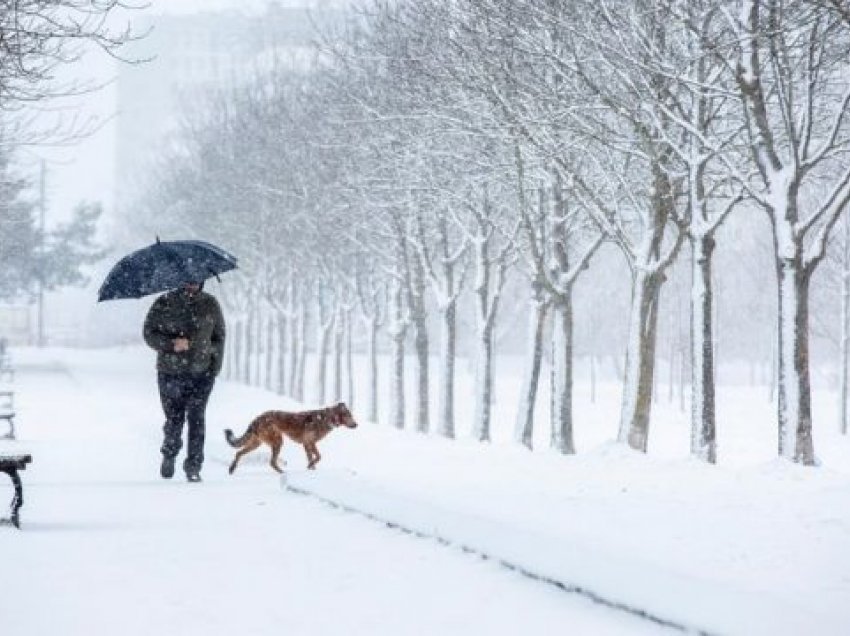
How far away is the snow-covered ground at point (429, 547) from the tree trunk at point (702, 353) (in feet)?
7.58

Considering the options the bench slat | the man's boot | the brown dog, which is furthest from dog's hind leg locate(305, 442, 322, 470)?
the bench slat

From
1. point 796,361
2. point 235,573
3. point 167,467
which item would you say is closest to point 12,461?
point 235,573

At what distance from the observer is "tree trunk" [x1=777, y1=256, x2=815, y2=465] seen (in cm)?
1411

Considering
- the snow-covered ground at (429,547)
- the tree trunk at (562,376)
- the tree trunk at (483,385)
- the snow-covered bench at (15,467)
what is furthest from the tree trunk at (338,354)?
the snow-covered bench at (15,467)

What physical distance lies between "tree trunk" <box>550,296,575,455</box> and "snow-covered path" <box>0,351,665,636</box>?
8618 mm

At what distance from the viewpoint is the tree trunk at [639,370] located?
17688mm

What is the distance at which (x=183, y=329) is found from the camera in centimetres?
1198

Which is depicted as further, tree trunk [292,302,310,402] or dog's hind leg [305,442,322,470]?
tree trunk [292,302,310,402]

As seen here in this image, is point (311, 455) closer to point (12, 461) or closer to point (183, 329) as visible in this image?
point (183, 329)

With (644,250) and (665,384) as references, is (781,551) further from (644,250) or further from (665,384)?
(665,384)

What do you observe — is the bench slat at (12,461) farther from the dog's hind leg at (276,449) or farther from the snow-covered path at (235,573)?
the dog's hind leg at (276,449)

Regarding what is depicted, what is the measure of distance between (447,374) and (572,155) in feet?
25.3

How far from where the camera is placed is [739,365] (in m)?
75.6

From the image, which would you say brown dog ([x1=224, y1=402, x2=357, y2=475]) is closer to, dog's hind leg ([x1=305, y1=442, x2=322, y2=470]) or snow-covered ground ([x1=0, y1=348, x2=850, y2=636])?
dog's hind leg ([x1=305, y1=442, x2=322, y2=470])
